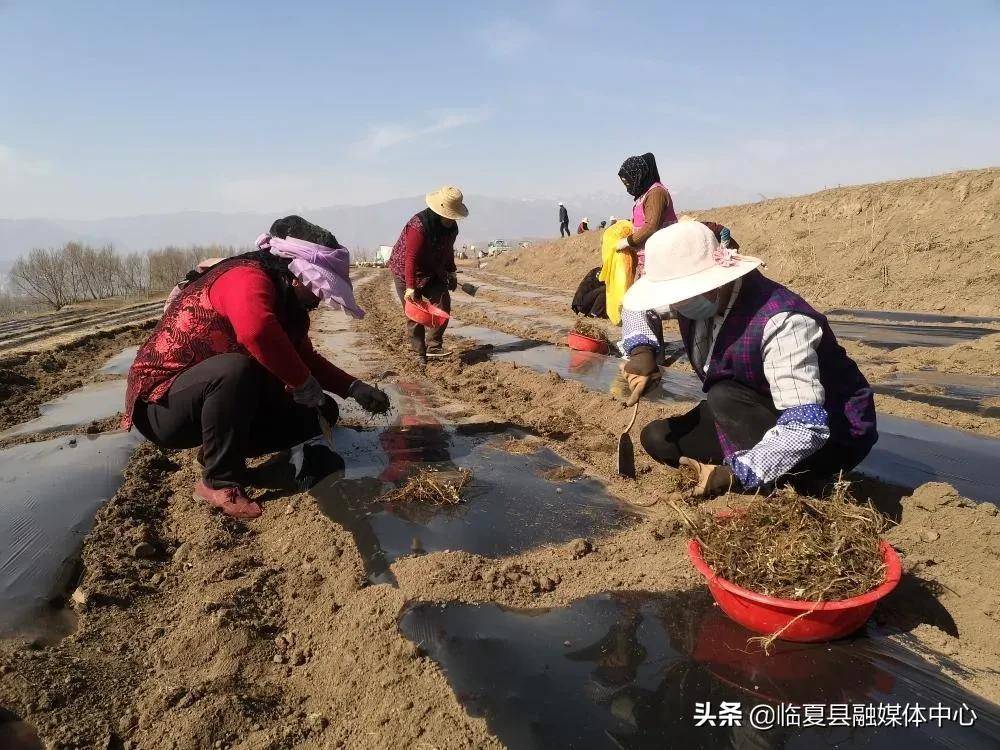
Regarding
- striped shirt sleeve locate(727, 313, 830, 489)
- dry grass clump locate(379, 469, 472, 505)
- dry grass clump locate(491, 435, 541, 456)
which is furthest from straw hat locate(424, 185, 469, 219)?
striped shirt sleeve locate(727, 313, 830, 489)

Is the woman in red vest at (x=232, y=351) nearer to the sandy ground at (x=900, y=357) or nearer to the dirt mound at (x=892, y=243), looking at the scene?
the sandy ground at (x=900, y=357)

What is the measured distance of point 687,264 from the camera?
7.45 feet

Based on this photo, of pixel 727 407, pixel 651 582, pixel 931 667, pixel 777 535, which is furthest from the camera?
pixel 727 407

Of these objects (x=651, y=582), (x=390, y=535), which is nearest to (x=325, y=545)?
(x=390, y=535)

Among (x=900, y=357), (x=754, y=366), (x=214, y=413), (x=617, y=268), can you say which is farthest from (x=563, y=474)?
(x=900, y=357)

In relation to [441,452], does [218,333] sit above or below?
above

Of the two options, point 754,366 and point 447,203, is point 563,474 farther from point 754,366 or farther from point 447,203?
point 447,203

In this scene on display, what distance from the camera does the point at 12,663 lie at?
1.80 meters

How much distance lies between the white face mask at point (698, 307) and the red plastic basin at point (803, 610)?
3.18 feet

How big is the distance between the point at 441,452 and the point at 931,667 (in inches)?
97.7

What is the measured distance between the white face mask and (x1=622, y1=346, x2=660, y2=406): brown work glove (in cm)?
35

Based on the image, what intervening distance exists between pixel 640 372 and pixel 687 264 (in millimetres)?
637

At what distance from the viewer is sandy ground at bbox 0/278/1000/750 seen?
5.33 ft

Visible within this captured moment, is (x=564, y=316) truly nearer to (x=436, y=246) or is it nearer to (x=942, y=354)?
(x=436, y=246)
